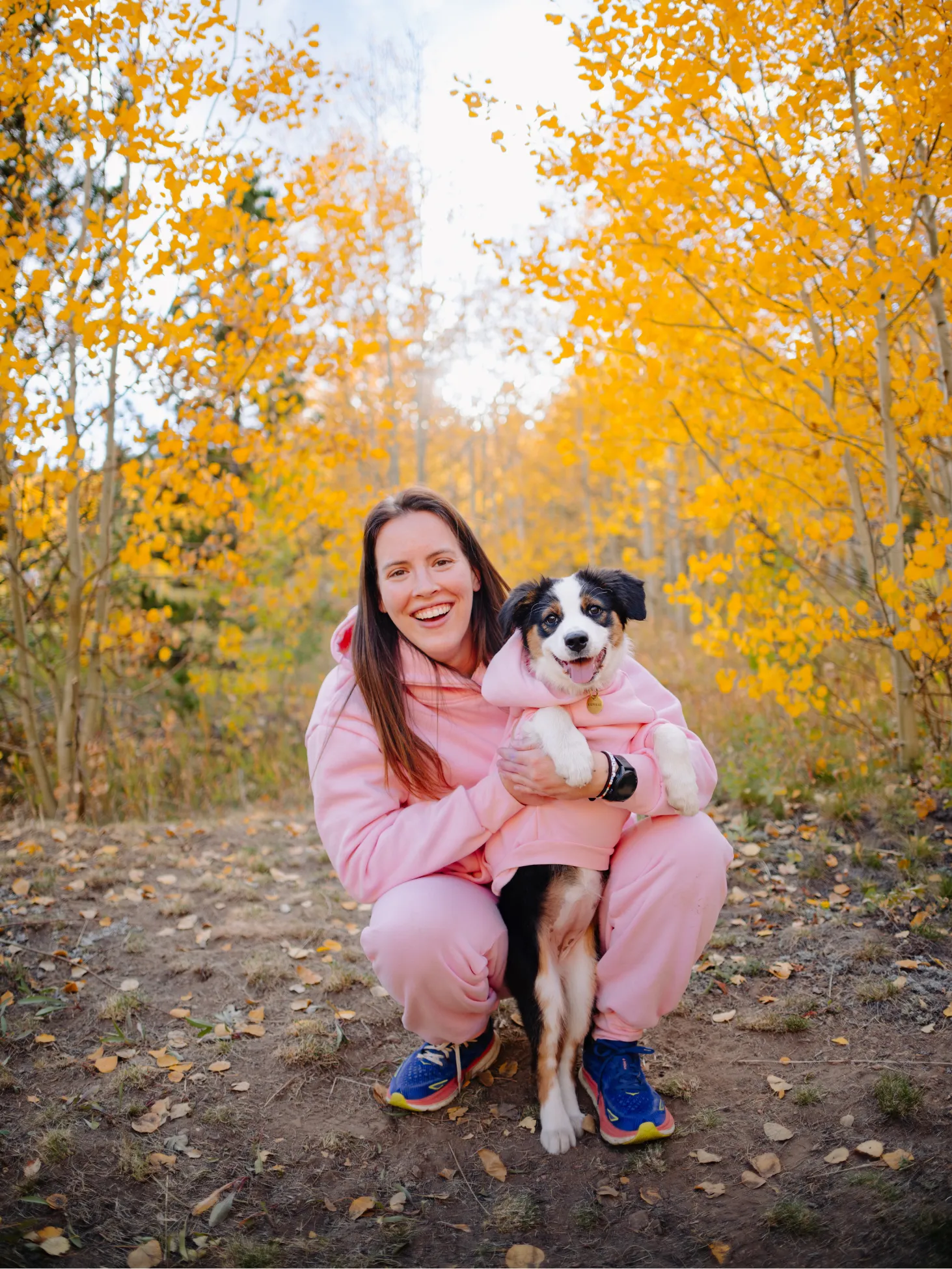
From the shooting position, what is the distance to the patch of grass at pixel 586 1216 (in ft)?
6.00

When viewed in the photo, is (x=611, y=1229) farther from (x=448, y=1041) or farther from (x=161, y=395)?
(x=161, y=395)

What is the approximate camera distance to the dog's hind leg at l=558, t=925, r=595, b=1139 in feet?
6.97

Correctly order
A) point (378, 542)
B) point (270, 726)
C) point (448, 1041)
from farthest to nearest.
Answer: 1. point (270, 726)
2. point (378, 542)
3. point (448, 1041)

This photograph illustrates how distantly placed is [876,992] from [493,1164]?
1.36 meters

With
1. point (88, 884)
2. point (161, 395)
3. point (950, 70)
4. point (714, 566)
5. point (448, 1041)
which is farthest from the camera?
point (161, 395)

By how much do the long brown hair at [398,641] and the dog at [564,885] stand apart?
298 millimetres

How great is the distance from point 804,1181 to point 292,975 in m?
1.88

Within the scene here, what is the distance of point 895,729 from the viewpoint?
14.6 feet

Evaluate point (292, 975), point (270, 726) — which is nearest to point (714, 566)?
point (292, 975)

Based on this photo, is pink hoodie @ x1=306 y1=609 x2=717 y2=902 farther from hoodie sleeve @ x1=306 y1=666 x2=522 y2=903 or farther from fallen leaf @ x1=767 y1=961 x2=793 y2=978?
fallen leaf @ x1=767 y1=961 x2=793 y2=978

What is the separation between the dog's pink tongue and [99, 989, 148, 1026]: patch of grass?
197 centimetres

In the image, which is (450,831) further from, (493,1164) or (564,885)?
(493,1164)

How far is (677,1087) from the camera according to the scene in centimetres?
226

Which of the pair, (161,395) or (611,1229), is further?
(161,395)
